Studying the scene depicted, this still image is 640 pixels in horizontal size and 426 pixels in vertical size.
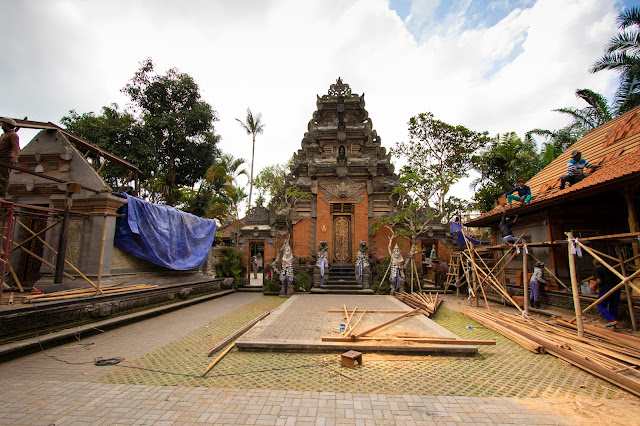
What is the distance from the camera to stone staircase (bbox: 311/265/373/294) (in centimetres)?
1388

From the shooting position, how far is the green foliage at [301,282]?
47.3 ft

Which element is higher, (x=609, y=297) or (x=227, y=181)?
(x=227, y=181)

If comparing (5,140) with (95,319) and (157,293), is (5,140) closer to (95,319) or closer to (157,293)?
(95,319)

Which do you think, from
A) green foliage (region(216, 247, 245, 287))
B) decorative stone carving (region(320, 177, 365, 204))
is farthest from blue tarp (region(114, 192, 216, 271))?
decorative stone carving (region(320, 177, 365, 204))

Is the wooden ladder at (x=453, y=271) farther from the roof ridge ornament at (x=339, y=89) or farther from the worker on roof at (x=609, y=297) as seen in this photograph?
the roof ridge ornament at (x=339, y=89)

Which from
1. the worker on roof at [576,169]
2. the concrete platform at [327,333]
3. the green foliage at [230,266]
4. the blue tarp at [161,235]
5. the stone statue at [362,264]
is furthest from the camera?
the green foliage at [230,266]

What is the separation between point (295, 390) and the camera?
3834 millimetres

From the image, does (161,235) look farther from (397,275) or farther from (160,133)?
(160,133)

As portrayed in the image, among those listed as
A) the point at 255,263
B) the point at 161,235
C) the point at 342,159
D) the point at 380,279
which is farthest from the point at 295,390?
the point at 255,263

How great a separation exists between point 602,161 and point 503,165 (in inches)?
385

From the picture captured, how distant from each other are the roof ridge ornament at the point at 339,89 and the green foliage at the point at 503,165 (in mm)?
8850

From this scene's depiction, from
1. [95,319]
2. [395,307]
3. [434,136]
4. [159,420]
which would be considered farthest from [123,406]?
[434,136]

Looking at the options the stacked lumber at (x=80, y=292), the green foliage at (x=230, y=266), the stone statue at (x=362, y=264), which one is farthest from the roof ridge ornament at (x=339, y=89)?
the stacked lumber at (x=80, y=292)

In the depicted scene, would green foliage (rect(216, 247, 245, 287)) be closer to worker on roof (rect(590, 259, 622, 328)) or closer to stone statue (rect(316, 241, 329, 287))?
stone statue (rect(316, 241, 329, 287))
